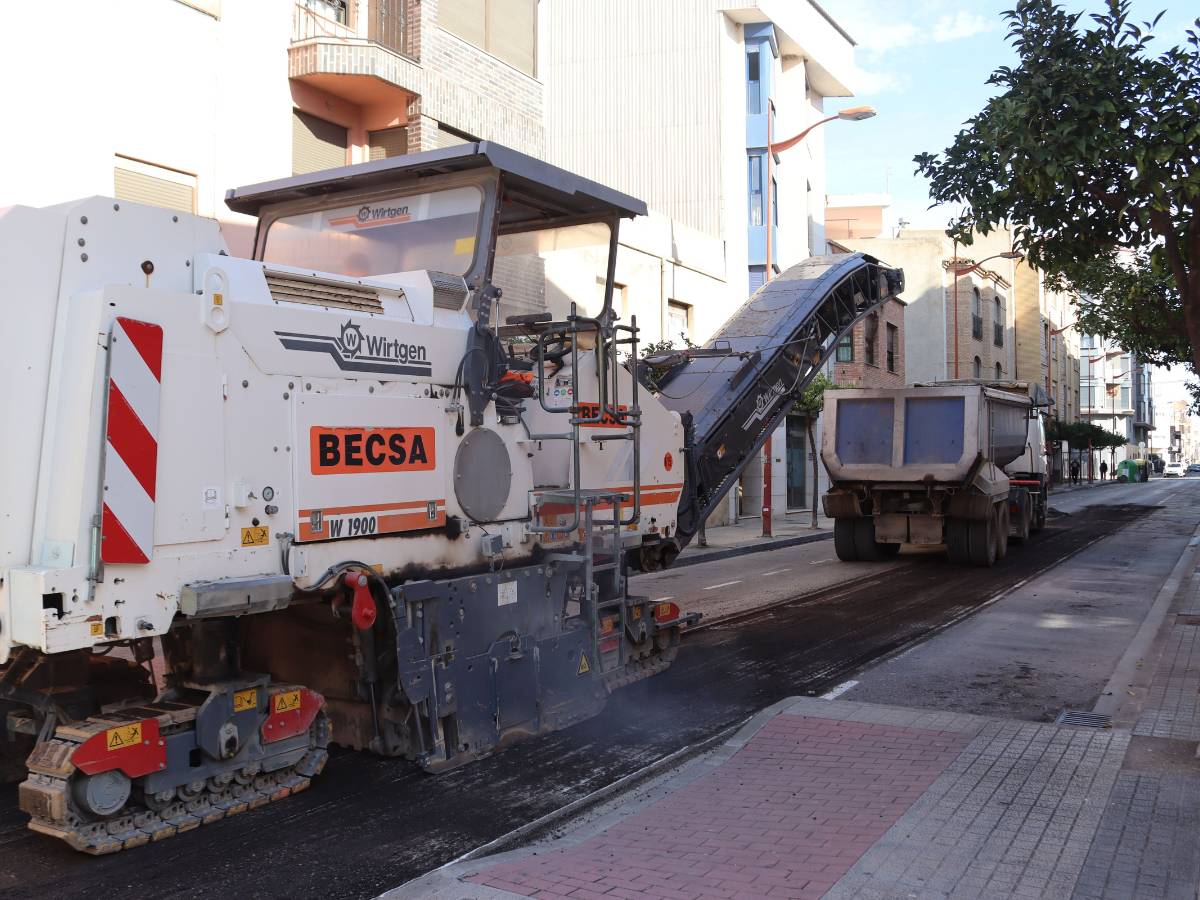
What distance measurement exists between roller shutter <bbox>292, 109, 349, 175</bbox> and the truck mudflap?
9.84 meters

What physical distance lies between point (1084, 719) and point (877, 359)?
28.0m

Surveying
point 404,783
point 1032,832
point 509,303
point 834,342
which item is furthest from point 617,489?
point 834,342

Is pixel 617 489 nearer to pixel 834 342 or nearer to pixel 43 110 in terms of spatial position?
pixel 834 342

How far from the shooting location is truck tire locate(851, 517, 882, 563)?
16516mm

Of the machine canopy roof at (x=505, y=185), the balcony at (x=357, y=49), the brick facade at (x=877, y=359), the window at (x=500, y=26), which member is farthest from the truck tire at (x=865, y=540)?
the brick facade at (x=877, y=359)

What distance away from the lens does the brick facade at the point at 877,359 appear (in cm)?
3253

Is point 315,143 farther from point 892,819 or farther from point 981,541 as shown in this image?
point 892,819

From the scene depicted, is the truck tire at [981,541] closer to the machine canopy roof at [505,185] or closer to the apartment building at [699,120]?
the machine canopy roof at [505,185]

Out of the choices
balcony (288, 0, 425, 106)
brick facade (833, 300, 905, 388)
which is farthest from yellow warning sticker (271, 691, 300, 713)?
brick facade (833, 300, 905, 388)

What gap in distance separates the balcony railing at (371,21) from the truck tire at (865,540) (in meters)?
9.45

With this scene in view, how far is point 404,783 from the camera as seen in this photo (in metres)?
5.64

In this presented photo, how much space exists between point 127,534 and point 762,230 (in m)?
25.9

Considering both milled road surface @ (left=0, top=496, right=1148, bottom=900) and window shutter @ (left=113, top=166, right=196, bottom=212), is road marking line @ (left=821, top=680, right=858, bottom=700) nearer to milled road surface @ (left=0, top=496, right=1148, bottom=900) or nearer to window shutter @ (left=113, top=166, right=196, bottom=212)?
milled road surface @ (left=0, top=496, right=1148, bottom=900)

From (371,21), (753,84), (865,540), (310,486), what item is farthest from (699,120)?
(310,486)
